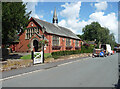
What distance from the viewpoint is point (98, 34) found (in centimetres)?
8500

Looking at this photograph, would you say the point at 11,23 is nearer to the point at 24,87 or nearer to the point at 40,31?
the point at 24,87

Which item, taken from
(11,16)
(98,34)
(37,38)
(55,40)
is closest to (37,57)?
(11,16)

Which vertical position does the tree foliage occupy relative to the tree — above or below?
above

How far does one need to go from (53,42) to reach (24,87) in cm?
2373

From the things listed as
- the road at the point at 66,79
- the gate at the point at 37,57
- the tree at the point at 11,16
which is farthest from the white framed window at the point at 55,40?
the road at the point at 66,79

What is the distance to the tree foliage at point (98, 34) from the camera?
Answer: 269ft

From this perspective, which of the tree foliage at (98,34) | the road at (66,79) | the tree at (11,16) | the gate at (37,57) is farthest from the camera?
the tree foliage at (98,34)

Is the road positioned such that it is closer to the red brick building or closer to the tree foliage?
the red brick building

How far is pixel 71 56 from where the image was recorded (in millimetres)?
25141

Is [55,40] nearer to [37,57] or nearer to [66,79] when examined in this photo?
[37,57]

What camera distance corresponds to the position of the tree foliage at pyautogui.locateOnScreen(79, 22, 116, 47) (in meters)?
82.1

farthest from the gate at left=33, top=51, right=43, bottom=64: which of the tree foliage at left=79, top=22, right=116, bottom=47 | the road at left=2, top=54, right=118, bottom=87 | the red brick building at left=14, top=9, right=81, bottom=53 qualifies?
the tree foliage at left=79, top=22, right=116, bottom=47

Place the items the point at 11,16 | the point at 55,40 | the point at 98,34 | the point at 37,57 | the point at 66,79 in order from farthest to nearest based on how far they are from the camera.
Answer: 1. the point at 98,34
2. the point at 55,40
3. the point at 37,57
4. the point at 11,16
5. the point at 66,79

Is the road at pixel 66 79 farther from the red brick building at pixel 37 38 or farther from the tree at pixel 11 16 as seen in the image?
the red brick building at pixel 37 38
